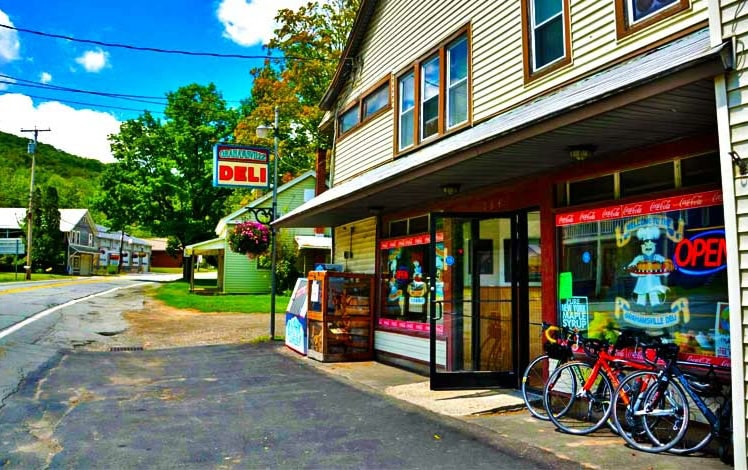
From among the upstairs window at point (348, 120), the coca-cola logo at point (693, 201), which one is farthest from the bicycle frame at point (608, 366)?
the upstairs window at point (348, 120)

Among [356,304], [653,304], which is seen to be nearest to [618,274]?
[653,304]

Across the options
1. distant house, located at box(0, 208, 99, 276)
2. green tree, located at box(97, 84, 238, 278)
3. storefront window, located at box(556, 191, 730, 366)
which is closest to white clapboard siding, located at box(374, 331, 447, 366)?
storefront window, located at box(556, 191, 730, 366)

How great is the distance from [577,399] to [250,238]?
19.3 metres

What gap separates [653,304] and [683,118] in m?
1.88

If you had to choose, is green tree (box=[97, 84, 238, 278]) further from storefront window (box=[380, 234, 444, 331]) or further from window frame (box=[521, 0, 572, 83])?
window frame (box=[521, 0, 572, 83])

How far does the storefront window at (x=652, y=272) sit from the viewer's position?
5.22 metres

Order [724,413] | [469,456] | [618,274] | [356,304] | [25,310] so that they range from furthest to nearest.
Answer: [25,310] → [356,304] → [618,274] → [469,456] → [724,413]

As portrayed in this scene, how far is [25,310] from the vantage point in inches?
728

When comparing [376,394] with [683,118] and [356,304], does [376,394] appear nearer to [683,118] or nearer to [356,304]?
[356,304]

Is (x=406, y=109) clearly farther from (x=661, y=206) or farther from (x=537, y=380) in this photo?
(x=661, y=206)

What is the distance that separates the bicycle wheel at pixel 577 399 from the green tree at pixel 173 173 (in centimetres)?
3833

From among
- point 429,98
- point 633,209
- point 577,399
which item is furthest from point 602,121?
point 429,98

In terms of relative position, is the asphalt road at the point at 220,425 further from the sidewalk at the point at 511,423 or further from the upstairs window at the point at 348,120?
the upstairs window at the point at 348,120

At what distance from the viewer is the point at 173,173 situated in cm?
4212
